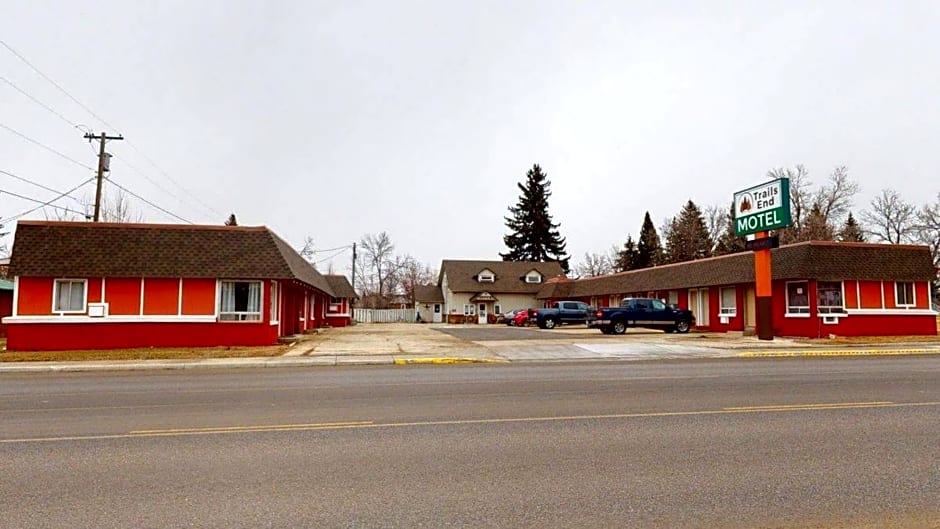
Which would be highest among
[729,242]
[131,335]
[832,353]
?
[729,242]

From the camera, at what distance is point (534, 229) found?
8294 centimetres

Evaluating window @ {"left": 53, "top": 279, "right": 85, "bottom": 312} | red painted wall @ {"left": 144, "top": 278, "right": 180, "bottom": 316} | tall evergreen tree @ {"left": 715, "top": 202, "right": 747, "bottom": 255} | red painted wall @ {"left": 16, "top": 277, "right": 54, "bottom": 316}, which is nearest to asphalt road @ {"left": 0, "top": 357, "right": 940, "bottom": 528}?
red painted wall @ {"left": 144, "top": 278, "right": 180, "bottom": 316}

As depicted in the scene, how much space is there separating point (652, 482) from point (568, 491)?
81 centimetres

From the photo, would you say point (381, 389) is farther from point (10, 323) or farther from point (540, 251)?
point (540, 251)

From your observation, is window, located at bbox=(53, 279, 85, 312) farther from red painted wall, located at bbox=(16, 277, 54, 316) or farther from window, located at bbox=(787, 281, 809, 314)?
window, located at bbox=(787, 281, 809, 314)

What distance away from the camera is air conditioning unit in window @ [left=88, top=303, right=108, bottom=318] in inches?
938

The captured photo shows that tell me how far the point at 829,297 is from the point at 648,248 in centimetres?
5114

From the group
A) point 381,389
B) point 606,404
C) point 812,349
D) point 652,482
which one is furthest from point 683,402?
point 812,349

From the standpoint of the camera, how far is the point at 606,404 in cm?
1001

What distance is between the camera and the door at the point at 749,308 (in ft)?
109

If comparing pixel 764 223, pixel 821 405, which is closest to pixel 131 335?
pixel 821 405

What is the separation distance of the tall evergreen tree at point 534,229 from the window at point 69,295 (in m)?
61.9

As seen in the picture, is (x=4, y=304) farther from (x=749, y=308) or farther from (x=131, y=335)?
(x=749, y=308)

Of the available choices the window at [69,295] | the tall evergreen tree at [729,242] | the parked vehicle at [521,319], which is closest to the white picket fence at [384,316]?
the parked vehicle at [521,319]
